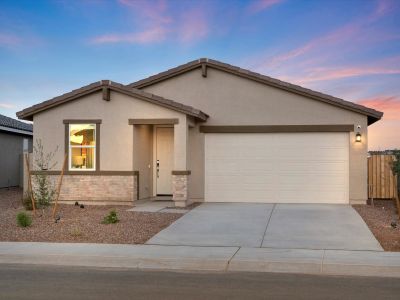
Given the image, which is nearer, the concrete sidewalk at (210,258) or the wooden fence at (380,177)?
the concrete sidewalk at (210,258)

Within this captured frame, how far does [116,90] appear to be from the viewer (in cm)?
1928

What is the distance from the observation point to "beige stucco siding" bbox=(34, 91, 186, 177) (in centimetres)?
1920

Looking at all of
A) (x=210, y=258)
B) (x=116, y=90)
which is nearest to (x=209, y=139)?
(x=116, y=90)

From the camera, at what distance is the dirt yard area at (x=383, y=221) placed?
12.6 meters

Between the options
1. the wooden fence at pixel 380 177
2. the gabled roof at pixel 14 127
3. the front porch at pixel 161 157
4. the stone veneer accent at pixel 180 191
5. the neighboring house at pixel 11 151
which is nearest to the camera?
the stone veneer accent at pixel 180 191

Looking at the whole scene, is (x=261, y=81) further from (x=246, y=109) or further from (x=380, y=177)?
(x=380, y=177)

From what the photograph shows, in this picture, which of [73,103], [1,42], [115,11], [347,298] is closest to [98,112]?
[73,103]

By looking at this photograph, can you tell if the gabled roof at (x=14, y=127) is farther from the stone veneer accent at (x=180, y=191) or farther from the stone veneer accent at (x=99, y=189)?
the stone veneer accent at (x=180, y=191)

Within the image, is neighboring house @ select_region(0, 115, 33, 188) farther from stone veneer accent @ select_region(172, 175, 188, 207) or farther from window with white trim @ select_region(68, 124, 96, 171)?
stone veneer accent @ select_region(172, 175, 188, 207)

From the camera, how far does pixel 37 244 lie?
483 inches

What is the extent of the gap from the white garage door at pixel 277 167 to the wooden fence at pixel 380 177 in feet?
9.92

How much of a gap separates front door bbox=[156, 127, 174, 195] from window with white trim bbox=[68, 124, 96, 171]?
274cm

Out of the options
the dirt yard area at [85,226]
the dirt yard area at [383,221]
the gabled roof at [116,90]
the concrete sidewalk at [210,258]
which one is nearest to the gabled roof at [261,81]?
the gabled roof at [116,90]

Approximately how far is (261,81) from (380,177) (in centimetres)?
653
